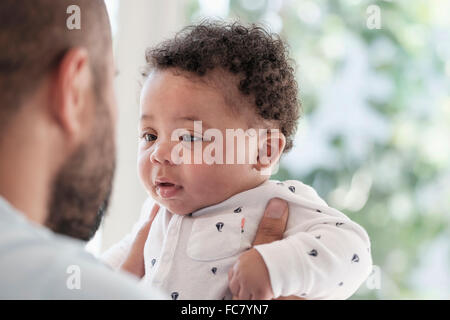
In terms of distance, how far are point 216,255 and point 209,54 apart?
0.42 meters

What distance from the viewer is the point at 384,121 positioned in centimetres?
222

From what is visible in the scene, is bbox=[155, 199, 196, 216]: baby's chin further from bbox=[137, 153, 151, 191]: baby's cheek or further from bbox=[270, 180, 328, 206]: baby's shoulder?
bbox=[270, 180, 328, 206]: baby's shoulder

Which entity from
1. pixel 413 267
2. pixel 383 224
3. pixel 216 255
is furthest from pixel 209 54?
pixel 413 267

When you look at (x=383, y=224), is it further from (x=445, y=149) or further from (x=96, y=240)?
(x=96, y=240)

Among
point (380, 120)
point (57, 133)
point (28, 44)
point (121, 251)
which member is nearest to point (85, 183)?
point (57, 133)

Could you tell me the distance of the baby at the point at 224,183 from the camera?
3.51 ft

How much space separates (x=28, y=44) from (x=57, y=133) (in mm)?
125

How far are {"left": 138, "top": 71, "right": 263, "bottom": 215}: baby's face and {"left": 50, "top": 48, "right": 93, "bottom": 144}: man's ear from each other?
359 mm

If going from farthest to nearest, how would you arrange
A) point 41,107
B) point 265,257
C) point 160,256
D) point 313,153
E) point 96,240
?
point 313,153 < point 96,240 < point 160,256 < point 265,257 < point 41,107

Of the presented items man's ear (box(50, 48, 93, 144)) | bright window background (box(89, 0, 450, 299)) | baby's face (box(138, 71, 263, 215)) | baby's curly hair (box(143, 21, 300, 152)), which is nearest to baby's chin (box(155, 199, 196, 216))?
baby's face (box(138, 71, 263, 215))

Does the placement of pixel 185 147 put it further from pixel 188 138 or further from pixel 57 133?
pixel 57 133

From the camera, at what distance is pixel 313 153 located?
7.15 feet

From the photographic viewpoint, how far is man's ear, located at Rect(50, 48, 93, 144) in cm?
78

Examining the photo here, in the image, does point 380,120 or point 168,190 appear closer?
point 168,190
